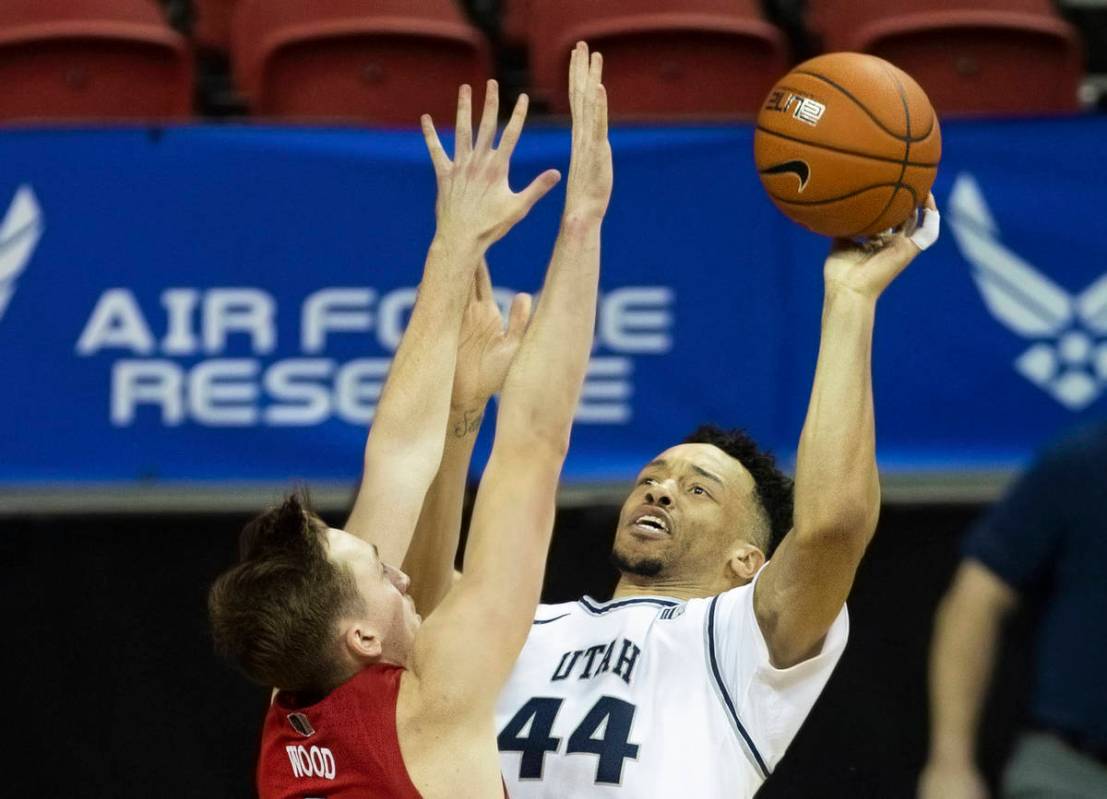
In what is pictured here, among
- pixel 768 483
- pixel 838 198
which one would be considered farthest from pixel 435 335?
pixel 768 483

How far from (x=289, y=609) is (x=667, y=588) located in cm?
129

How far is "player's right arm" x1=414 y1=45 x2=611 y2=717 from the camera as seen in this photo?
10.6ft

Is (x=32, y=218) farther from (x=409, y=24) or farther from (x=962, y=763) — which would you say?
(x=962, y=763)

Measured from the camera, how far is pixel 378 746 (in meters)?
3.28

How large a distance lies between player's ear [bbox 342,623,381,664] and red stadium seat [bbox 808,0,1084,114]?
320cm

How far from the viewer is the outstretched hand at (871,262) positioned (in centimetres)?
344

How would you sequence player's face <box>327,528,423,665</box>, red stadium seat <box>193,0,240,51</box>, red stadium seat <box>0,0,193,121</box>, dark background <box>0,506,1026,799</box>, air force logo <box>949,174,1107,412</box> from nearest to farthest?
player's face <box>327,528,423,665</box> < air force logo <box>949,174,1107,412</box> < dark background <box>0,506,1026,799</box> < red stadium seat <box>0,0,193,121</box> < red stadium seat <box>193,0,240,51</box>

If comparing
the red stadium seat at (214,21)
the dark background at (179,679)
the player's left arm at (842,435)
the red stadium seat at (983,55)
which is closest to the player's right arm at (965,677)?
the player's left arm at (842,435)

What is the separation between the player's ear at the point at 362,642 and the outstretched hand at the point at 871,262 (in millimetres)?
1024

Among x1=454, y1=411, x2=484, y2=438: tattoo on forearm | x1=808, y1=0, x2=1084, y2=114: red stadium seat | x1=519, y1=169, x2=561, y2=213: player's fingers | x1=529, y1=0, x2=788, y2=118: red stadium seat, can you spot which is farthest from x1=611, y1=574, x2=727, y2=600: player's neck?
x1=808, y1=0, x2=1084, y2=114: red stadium seat

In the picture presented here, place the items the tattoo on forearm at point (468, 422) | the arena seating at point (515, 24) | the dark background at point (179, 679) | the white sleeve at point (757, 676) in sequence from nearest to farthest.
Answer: the white sleeve at point (757, 676) < the tattoo on forearm at point (468, 422) < the dark background at point (179, 679) < the arena seating at point (515, 24)

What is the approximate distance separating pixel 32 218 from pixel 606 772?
8.04ft

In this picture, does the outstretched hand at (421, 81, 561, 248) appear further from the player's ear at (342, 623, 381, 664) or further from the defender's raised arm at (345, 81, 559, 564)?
the player's ear at (342, 623, 381, 664)

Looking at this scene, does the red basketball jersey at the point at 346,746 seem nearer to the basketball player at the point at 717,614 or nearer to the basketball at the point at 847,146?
the basketball player at the point at 717,614
